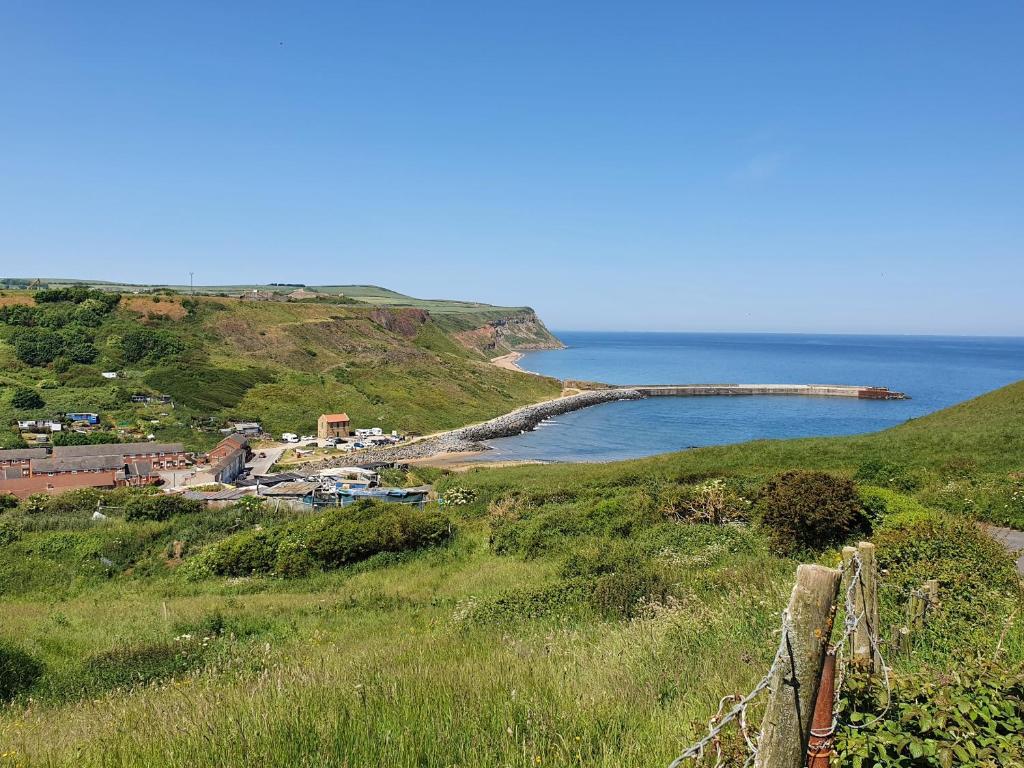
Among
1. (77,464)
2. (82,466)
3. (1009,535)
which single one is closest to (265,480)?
(82,466)

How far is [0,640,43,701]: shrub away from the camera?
30.4 ft

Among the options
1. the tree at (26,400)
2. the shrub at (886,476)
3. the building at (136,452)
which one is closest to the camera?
the shrub at (886,476)

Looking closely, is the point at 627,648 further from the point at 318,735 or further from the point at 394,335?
the point at 394,335

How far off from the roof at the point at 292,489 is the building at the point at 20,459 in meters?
17.6

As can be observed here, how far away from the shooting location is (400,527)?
1984cm

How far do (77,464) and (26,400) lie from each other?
69.8 feet

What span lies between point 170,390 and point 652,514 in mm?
60830

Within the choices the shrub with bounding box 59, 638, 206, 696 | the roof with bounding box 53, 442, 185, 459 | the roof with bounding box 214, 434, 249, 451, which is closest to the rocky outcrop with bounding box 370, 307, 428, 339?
the roof with bounding box 214, 434, 249, 451

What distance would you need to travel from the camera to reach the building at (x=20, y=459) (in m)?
39.0

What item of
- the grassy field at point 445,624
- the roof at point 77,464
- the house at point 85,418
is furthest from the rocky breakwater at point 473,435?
the grassy field at point 445,624

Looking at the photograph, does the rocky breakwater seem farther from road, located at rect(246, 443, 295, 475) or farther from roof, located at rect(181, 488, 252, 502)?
roof, located at rect(181, 488, 252, 502)

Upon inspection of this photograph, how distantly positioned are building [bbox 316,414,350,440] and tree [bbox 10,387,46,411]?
79.3 ft

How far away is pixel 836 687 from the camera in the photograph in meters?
3.34

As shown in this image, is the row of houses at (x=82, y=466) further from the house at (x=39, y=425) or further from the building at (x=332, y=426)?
the building at (x=332, y=426)
